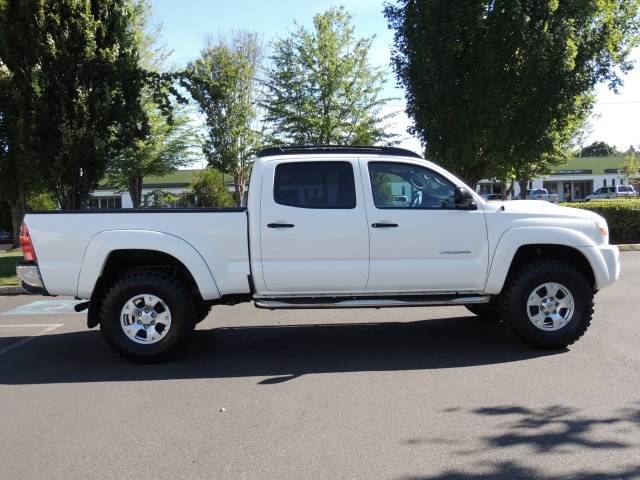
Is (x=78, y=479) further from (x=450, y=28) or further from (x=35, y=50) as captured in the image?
(x=450, y=28)

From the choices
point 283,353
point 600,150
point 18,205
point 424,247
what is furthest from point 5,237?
point 600,150

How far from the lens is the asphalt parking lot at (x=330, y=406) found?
367cm

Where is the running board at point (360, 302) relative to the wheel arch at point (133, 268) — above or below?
below

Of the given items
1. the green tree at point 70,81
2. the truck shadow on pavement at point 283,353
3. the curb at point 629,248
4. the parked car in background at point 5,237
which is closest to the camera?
the truck shadow on pavement at point 283,353

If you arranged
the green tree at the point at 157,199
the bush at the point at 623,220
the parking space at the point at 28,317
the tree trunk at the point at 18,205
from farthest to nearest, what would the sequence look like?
the green tree at the point at 157,199
the tree trunk at the point at 18,205
the bush at the point at 623,220
the parking space at the point at 28,317

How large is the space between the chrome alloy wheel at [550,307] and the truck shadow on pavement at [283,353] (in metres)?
0.30

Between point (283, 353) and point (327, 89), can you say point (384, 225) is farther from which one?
point (327, 89)

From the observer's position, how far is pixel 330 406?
4.66 metres

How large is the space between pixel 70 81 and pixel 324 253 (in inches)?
397

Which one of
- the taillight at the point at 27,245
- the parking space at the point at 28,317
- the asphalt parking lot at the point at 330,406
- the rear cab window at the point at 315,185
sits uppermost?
the rear cab window at the point at 315,185

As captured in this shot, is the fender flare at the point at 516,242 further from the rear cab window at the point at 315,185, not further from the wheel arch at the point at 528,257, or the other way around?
the rear cab window at the point at 315,185

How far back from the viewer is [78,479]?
A: 353cm

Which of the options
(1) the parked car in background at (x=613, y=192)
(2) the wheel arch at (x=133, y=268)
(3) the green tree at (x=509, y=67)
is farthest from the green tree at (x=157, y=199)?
(1) the parked car in background at (x=613, y=192)

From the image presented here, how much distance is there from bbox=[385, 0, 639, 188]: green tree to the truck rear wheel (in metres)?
11.8
